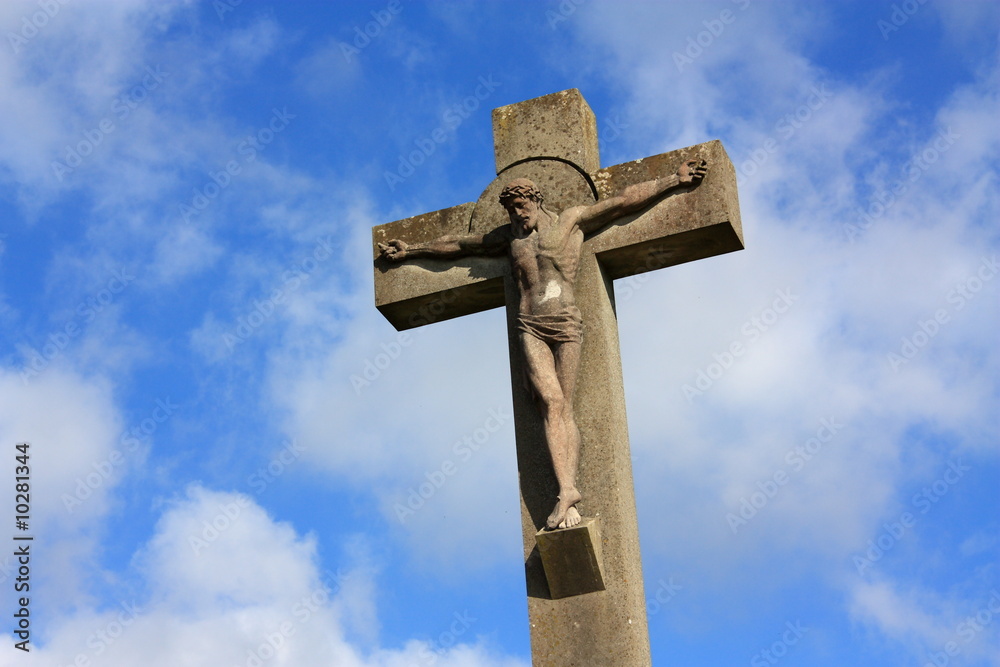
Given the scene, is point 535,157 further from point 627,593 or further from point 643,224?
point 627,593

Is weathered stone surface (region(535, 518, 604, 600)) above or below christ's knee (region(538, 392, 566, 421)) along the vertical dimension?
below

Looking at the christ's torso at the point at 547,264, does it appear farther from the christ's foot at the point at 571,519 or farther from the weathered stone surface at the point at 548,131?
the christ's foot at the point at 571,519

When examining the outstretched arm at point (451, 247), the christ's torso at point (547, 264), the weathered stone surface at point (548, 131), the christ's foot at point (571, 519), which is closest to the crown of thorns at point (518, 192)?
the christ's torso at point (547, 264)

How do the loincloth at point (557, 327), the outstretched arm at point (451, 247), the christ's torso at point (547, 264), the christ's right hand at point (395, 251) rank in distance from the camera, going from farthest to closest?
the christ's right hand at point (395, 251) < the outstretched arm at point (451, 247) < the christ's torso at point (547, 264) < the loincloth at point (557, 327)

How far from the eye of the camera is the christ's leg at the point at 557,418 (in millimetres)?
7527

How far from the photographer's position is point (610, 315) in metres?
8.23

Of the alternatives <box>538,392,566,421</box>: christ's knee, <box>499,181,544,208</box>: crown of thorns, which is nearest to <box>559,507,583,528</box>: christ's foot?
<box>538,392,566,421</box>: christ's knee

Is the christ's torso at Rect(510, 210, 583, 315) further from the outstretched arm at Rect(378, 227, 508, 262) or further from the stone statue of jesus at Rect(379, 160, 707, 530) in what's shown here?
the outstretched arm at Rect(378, 227, 508, 262)

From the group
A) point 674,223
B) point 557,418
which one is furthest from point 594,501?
point 674,223

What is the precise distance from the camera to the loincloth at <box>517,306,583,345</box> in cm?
795

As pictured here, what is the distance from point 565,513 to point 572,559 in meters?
0.26

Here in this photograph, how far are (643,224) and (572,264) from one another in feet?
1.74

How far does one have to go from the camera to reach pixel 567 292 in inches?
318

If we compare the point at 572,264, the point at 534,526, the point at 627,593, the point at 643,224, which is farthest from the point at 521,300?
the point at 627,593
